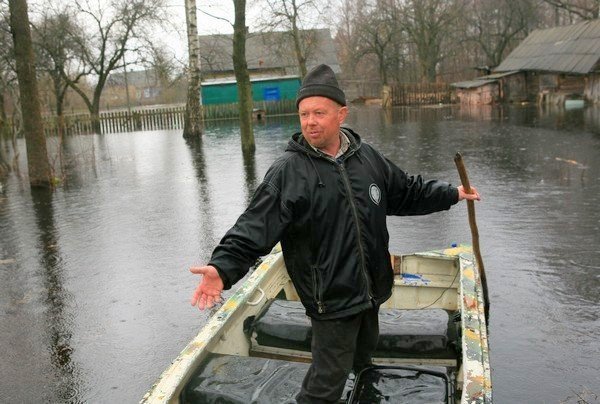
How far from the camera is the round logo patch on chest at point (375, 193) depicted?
3.06m

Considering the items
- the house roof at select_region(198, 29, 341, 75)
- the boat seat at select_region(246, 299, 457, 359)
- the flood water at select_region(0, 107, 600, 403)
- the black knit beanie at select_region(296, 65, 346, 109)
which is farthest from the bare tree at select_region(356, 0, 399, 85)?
the black knit beanie at select_region(296, 65, 346, 109)

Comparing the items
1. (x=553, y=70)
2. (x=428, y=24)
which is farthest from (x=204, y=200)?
(x=428, y=24)

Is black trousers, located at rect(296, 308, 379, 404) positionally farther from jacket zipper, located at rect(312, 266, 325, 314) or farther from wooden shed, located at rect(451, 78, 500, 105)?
wooden shed, located at rect(451, 78, 500, 105)

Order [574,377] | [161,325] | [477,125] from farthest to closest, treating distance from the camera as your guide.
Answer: [477,125], [161,325], [574,377]

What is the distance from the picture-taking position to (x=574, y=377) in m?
4.38

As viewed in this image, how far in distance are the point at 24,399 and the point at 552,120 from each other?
22.8 meters

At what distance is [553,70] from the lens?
31.5 metres

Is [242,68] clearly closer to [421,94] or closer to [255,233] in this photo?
[255,233]

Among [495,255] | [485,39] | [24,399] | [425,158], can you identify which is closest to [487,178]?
[425,158]

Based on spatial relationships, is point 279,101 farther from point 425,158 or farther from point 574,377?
point 574,377

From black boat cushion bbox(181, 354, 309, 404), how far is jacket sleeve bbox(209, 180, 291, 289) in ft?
2.47

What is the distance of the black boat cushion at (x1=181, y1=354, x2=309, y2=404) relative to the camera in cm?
322

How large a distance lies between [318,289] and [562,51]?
33.9 meters

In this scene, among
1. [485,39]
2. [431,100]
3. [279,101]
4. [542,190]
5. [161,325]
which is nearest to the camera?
[161,325]
